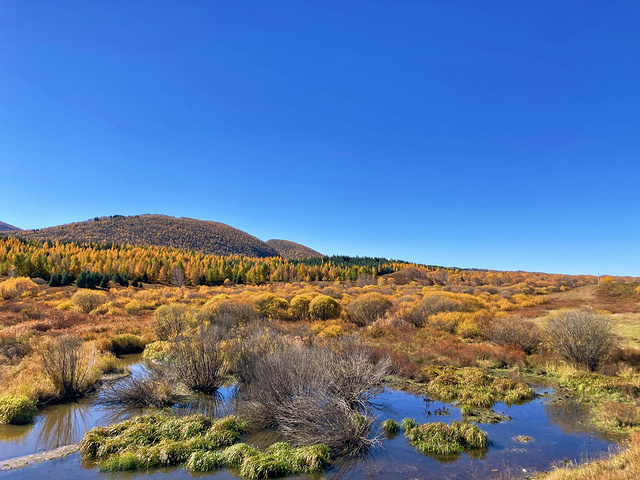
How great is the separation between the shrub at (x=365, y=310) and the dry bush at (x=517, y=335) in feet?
30.1

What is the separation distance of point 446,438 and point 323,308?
1959cm

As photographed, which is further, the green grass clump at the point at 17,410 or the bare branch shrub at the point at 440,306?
the bare branch shrub at the point at 440,306

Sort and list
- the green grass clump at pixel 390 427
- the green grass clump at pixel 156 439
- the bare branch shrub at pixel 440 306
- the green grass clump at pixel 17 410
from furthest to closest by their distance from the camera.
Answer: the bare branch shrub at pixel 440 306, the green grass clump at pixel 17 410, the green grass clump at pixel 390 427, the green grass clump at pixel 156 439

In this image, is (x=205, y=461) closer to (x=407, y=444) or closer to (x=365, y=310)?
(x=407, y=444)

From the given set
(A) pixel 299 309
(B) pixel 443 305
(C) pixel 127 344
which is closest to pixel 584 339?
(B) pixel 443 305

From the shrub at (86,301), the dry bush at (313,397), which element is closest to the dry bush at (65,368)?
the dry bush at (313,397)

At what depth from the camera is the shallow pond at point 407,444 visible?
25.8ft

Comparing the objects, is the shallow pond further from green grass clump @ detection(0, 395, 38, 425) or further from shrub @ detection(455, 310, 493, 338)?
shrub @ detection(455, 310, 493, 338)

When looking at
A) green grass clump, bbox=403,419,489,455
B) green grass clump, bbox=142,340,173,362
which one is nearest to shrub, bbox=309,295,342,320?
green grass clump, bbox=142,340,173,362

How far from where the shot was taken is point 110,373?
16.1 m

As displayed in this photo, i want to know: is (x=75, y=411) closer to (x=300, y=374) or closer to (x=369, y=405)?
(x=300, y=374)

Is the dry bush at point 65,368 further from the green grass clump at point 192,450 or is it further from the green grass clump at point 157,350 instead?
the green grass clump at point 157,350

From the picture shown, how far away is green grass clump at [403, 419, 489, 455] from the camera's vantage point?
884 centimetres

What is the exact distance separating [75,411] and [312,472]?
28.6 ft
